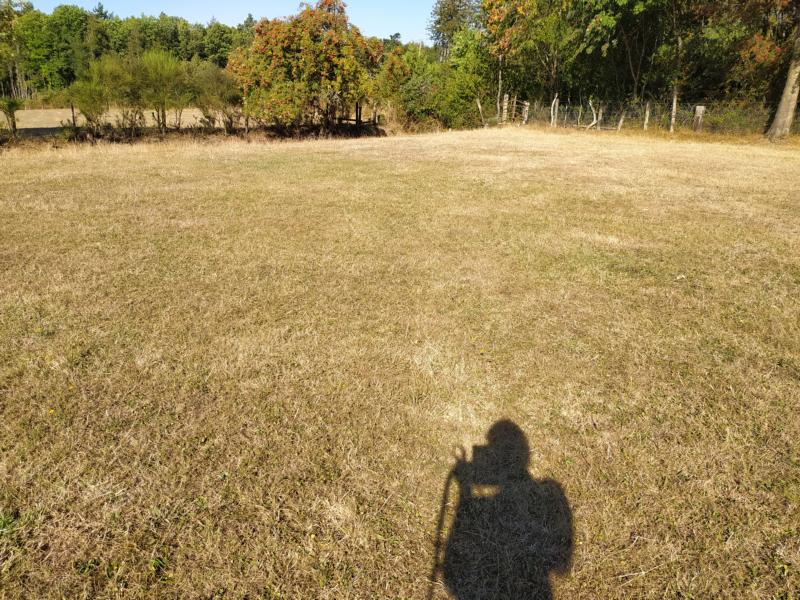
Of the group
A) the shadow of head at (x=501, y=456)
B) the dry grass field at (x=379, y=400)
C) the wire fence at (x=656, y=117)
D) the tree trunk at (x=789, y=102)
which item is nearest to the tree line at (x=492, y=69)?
the tree trunk at (x=789, y=102)

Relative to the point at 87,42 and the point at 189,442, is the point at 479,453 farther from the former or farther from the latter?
the point at 87,42

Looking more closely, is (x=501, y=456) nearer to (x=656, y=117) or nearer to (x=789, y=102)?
(x=789, y=102)

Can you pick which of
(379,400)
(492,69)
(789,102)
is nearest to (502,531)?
(379,400)

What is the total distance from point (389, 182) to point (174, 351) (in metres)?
7.99

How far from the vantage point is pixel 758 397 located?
3.29 meters

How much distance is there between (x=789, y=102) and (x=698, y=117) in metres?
3.34

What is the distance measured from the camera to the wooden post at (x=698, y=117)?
20.7 metres

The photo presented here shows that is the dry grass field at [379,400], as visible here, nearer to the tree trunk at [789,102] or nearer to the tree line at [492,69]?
the tree trunk at [789,102]

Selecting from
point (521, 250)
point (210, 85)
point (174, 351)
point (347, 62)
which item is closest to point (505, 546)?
point (174, 351)

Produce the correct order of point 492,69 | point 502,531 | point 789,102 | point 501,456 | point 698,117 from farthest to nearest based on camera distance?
point 492,69 → point 698,117 → point 789,102 → point 501,456 → point 502,531

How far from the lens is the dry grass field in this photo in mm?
2154

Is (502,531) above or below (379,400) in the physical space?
below

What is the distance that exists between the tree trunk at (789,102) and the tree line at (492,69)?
0.04m

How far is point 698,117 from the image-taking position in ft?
68.6
